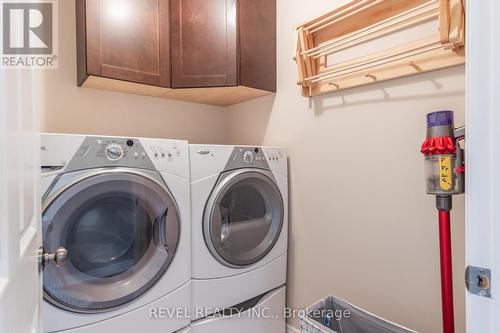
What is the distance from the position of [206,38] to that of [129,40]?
430 millimetres

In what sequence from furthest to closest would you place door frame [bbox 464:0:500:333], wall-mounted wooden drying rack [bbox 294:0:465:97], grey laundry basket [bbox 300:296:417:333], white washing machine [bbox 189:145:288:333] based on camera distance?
1. white washing machine [bbox 189:145:288:333]
2. grey laundry basket [bbox 300:296:417:333]
3. wall-mounted wooden drying rack [bbox 294:0:465:97]
4. door frame [bbox 464:0:500:333]

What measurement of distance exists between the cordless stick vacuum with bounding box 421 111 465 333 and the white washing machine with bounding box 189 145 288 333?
2.80 feet

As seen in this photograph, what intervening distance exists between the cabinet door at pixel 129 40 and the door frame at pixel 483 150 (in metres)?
1.48

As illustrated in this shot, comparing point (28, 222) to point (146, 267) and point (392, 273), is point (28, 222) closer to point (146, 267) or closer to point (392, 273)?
point (146, 267)

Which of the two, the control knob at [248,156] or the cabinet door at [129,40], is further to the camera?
the control knob at [248,156]

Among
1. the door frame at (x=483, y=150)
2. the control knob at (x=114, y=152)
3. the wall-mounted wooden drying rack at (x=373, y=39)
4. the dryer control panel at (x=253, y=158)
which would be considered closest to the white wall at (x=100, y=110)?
the control knob at (x=114, y=152)

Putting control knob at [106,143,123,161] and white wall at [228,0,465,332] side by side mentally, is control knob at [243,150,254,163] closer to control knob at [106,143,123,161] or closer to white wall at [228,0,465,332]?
white wall at [228,0,465,332]

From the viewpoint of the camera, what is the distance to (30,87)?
620 millimetres

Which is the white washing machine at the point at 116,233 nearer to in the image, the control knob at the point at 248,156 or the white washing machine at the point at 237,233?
the white washing machine at the point at 237,233

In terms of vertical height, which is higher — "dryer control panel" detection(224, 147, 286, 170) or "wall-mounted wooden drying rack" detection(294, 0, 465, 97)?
"wall-mounted wooden drying rack" detection(294, 0, 465, 97)

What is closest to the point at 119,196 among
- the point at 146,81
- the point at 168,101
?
the point at 146,81

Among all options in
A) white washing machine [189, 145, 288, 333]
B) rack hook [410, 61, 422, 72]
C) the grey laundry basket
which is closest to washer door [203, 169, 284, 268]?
white washing machine [189, 145, 288, 333]

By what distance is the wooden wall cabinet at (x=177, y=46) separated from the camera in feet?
4.64

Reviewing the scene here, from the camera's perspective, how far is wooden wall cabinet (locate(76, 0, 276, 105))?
1413mm
